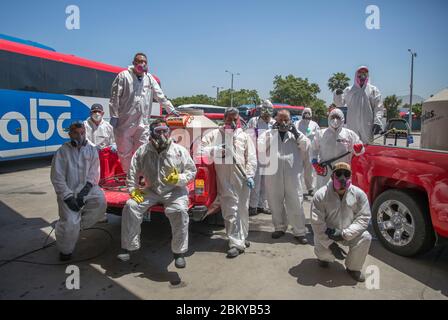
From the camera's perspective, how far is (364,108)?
5.57 metres

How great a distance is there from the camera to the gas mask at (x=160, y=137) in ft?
12.5

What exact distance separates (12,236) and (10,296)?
179 cm

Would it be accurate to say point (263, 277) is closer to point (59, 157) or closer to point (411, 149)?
point (411, 149)

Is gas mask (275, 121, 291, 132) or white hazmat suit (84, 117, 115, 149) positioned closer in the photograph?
gas mask (275, 121, 291, 132)

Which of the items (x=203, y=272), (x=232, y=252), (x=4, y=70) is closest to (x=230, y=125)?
(x=232, y=252)

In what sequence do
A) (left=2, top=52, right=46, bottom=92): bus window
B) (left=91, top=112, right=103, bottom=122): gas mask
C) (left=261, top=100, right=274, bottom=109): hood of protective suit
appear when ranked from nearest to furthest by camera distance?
1. (left=261, top=100, right=274, bottom=109): hood of protective suit
2. (left=91, top=112, right=103, bottom=122): gas mask
3. (left=2, top=52, right=46, bottom=92): bus window

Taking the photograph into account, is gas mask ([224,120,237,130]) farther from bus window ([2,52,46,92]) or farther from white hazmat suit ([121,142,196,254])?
bus window ([2,52,46,92])

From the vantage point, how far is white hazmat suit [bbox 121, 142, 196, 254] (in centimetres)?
360

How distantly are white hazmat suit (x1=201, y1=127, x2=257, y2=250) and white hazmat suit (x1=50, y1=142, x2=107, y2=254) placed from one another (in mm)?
1432

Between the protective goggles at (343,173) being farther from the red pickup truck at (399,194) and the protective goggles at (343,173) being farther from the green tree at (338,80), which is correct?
the green tree at (338,80)

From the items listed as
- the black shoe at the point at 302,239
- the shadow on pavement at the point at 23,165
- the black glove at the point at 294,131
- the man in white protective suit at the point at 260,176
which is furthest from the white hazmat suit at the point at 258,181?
the shadow on pavement at the point at 23,165

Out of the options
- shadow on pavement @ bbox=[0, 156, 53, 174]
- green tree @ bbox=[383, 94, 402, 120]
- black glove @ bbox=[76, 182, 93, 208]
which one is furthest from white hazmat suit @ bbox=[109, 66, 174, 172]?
→ green tree @ bbox=[383, 94, 402, 120]

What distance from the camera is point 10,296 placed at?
9.86 feet

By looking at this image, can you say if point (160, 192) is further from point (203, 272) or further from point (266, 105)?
point (266, 105)
